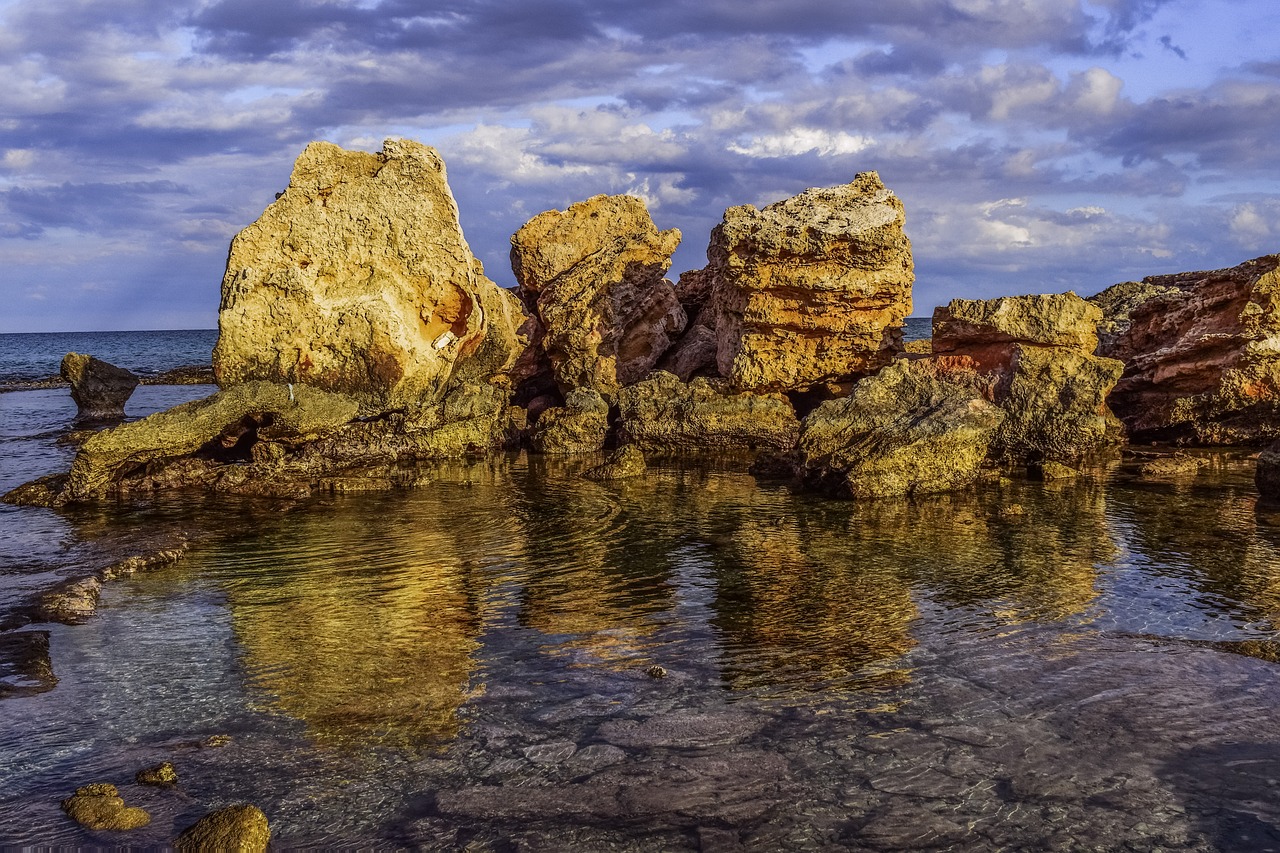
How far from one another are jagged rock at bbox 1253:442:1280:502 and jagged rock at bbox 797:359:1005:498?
4373mm

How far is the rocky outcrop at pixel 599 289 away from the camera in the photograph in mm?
27734

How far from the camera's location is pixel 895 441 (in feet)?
60.6

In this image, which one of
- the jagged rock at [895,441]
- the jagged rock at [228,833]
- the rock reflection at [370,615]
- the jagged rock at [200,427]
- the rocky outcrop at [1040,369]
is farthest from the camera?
the rocky outcrop at [1040,369]

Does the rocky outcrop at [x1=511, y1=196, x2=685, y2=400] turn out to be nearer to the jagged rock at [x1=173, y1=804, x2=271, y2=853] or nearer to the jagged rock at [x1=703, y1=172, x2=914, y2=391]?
the jagged rock at [x1=703, y1=172, x2=914, y2=391]

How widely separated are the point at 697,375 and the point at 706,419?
3.91m

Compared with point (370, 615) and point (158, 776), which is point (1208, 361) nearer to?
point (370, 615)

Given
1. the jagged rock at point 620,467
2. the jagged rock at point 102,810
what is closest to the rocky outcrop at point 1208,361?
the jagged rock at point 620,467

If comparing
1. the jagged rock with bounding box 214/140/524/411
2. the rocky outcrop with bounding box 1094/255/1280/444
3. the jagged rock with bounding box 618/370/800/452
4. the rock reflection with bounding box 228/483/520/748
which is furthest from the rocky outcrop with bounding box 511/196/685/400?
the rocky outcrop with bounding box 1094/255/1280/444

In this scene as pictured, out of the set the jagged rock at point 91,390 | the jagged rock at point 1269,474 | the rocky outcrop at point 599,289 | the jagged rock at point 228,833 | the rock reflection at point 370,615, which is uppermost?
the rocky outcrop at point 599,289

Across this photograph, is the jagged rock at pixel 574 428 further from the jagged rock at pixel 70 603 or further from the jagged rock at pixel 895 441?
the jagged rock at pixel 70 603

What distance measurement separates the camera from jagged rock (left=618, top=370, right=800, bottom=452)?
80.3 feet

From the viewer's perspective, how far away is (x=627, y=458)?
21.3 metres

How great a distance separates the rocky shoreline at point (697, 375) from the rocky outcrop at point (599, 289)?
0.11 meters

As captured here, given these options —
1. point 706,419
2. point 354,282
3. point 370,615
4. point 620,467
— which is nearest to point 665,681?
point 370,615
